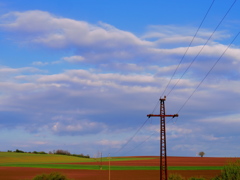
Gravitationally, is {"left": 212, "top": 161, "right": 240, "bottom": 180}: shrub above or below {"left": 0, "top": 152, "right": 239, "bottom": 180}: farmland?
above

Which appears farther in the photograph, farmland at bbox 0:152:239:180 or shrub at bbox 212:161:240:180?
farmland at bbox 0:152:239:180

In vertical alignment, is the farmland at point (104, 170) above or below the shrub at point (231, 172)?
below

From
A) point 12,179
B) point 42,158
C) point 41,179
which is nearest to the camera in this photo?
point 41,179

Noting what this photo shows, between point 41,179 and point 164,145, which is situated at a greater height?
point 164,145

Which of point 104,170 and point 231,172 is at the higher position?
point 231,172

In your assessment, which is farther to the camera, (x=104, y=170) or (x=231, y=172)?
(x=104, y=170)

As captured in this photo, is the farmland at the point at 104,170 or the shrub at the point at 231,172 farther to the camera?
the farmland at the point at 104,170

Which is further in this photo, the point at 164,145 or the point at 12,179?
the point at 12,179

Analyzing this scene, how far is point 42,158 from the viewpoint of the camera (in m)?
197

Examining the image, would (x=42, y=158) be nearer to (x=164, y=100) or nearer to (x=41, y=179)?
(x=41, y=179)

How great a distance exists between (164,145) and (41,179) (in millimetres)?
24523

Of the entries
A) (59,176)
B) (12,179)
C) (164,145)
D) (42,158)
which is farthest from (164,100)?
(42,158)

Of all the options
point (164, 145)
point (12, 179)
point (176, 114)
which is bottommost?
point (12, 179)

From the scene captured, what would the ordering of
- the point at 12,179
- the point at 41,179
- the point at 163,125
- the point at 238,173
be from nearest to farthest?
the point at 238,173 < the point at 163,125 < the point at 41,179 < the point at 12,179
